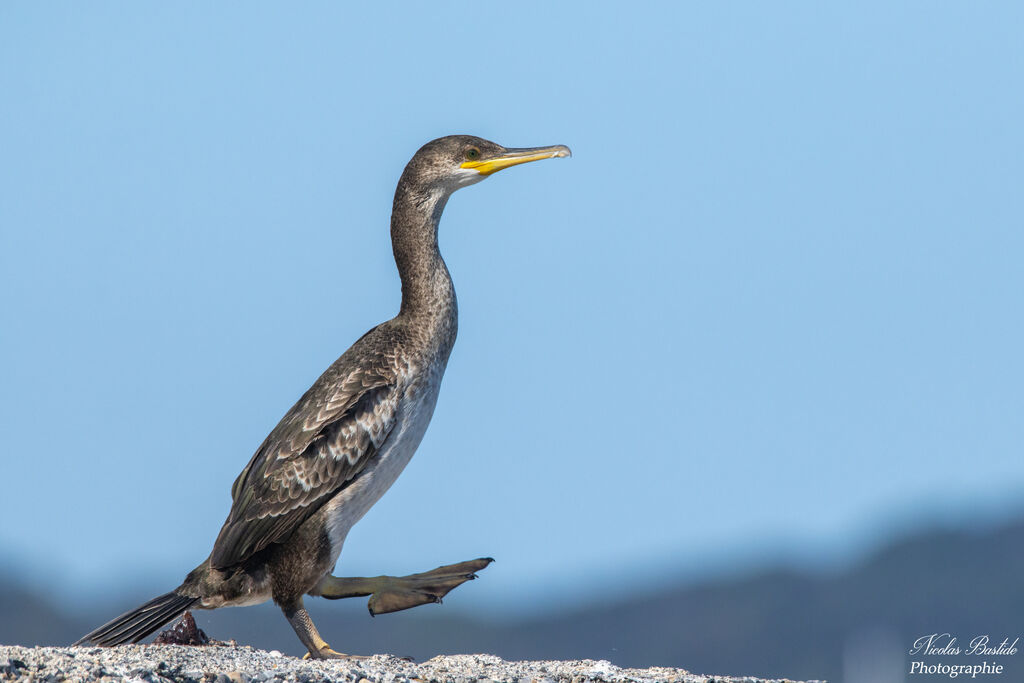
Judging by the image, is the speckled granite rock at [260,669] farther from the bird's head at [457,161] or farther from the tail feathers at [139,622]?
the bird's head at [457,161]

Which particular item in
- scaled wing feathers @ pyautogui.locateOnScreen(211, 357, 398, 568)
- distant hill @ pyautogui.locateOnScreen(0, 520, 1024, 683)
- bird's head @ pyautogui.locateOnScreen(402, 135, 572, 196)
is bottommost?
scaled wing feathers @ pyautogui.locateOnScreen(211, 357, 398, 568)

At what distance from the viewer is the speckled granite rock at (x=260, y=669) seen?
955 cm

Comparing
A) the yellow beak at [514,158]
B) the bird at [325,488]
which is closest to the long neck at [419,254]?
the bird at [325,488]

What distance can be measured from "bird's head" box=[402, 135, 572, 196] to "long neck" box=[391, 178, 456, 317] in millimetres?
97

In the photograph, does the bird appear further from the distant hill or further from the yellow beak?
the distant hill

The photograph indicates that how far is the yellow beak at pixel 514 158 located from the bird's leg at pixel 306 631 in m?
3.90

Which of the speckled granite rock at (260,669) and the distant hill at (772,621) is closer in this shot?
the speckled granite rock at (260,669)

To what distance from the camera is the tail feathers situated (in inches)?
452

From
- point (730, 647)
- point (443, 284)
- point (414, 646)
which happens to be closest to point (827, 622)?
point (730, 647)

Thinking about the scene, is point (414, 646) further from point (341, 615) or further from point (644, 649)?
point (644, 649)

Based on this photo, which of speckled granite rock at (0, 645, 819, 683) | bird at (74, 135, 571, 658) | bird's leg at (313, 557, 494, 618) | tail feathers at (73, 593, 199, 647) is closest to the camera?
speckled granite rock at (0, 645, 819, 683)

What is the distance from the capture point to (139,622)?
11594 millimetres
